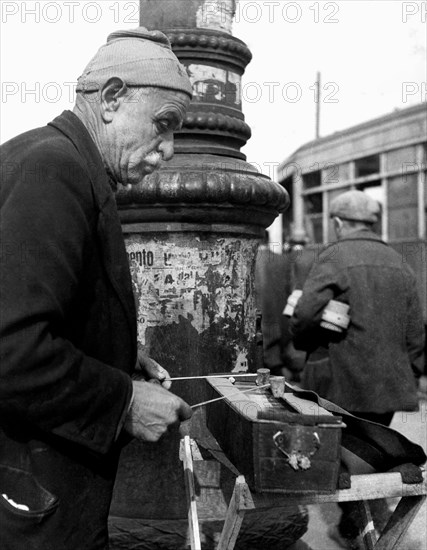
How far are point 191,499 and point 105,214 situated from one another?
3.93 ft

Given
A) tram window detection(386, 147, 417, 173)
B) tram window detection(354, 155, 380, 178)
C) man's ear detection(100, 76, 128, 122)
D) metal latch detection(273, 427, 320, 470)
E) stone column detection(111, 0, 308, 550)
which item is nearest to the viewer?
man's ear detection(100, 76, 128, 122)

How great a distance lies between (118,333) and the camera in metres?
1.91

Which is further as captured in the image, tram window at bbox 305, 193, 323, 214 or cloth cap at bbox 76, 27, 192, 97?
tram window at bbox 305, 193, 323, 214

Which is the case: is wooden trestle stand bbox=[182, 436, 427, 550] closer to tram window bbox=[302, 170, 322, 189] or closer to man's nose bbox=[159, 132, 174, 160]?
man's nose bbox=[159, 132, 174, 160]

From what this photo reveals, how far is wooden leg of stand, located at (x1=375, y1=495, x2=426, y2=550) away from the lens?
2.51 meters

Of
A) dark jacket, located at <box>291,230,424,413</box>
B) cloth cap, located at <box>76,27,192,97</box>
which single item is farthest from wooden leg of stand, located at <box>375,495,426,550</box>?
dark jacket, located at <box>291,230,424,413</box>

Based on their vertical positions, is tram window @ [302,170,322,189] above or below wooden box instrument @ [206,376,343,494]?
above

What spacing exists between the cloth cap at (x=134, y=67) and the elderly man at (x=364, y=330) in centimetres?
255

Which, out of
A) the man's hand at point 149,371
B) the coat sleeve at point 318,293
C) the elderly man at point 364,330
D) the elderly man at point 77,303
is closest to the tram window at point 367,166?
the elderly man at point 364,330

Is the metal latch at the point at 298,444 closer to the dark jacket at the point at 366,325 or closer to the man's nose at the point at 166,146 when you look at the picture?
the man's nose at the point at 166,146

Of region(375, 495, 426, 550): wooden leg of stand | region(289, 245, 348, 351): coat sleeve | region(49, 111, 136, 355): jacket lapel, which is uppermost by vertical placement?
region(49, 111, 136, 355): jacket lapel

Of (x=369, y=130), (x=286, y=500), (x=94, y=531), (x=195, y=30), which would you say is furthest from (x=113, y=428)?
(x=369, y=130)

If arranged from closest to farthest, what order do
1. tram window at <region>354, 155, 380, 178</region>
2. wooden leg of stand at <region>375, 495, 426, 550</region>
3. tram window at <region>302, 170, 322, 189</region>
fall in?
wooden leg of stand at <region>375, 495, 426, 550</region> < tram window at <region>354, 155, 380, 178</region> < tram window at <region>302, 170, 322, 189</region>

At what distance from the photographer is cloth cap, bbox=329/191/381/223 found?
4652mm
